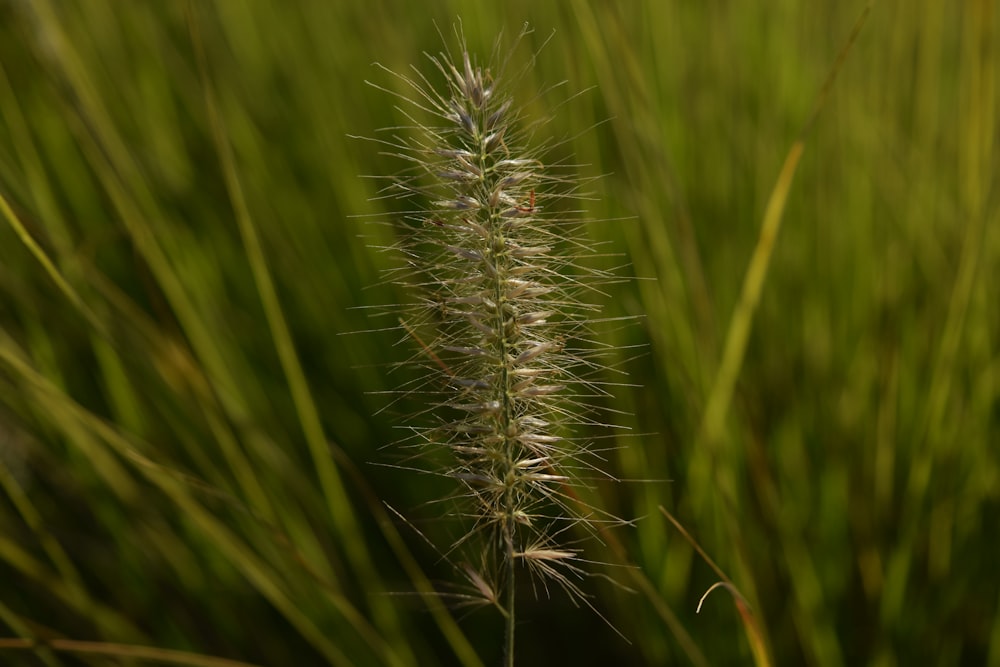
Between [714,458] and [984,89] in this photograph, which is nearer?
[714,458]

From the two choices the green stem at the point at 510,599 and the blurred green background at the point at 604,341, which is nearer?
the green stem at the point at 510,599

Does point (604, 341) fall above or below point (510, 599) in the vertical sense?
below

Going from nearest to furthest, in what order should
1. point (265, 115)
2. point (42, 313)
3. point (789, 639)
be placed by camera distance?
1. point (789, 639)
2. point (42, 313)
3. point (265, 115)

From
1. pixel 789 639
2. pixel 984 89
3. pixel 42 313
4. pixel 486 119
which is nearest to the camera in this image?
pixel 486 119

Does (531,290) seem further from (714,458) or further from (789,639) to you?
(789,639)

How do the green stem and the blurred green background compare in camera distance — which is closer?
the green stem

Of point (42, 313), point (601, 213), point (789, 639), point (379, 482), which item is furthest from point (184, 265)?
point (789, 639)

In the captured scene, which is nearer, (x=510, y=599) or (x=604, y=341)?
(x=510, y=599)

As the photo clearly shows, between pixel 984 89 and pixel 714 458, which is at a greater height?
pixel 984 89
